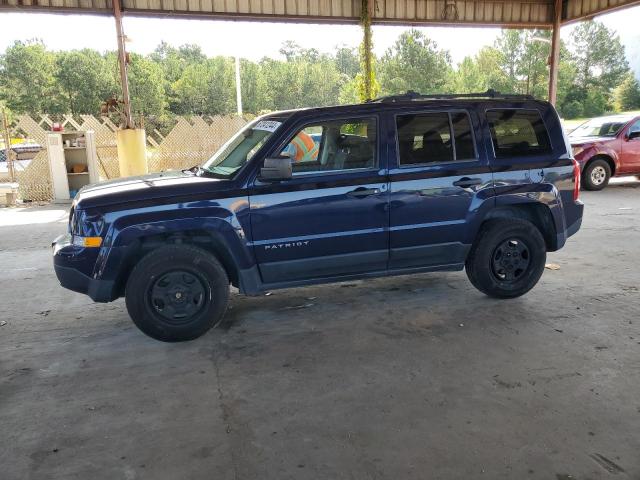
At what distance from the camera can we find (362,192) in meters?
4.61

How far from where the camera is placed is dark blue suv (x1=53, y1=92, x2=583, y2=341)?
14.0ft

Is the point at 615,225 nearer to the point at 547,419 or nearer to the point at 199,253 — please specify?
the point at 547,419

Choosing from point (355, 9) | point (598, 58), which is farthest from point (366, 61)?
point (598, 58)

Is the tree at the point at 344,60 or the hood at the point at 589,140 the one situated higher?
the tree at the point at 344,60

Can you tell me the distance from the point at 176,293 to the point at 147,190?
0.87 meters

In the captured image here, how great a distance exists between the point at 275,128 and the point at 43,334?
9.04 feet

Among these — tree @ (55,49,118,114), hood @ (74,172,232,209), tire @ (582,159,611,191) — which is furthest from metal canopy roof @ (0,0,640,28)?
tree @ (55,49,118,114)

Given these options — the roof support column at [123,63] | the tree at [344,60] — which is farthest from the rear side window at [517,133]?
the tree at [344,60]

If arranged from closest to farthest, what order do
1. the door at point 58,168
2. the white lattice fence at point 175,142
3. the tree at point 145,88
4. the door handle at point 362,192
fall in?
1. the door handle at point 362,192
2. the door at point 58,168
3. the white lattice fence at point 175,142
4. the tree at point 145,88

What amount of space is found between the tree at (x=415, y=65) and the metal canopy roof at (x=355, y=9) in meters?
41.3

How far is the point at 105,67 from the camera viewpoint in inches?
2320

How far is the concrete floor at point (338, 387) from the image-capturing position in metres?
2.86

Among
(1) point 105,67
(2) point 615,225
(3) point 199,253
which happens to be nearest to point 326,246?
(3) point 199,253

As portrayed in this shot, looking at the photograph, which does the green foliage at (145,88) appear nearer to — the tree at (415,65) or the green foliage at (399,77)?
the green foliage at (399,77)
